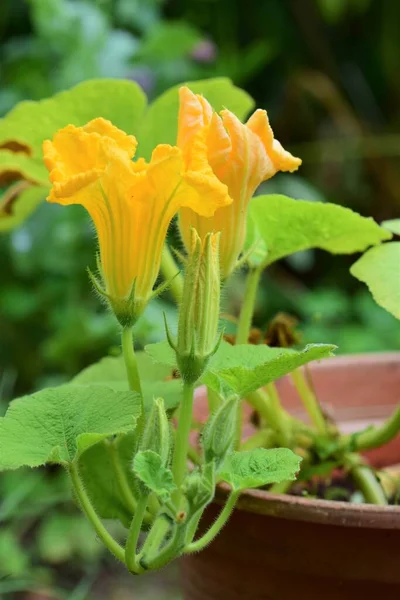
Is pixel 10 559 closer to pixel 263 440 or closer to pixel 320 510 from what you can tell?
pixel 263 440

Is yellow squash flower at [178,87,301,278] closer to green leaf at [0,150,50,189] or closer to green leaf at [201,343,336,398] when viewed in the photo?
green leaf at [201,343,336,398]

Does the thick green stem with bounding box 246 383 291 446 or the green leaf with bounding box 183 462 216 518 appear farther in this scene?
the thick green stem with bounding box 246 383 291 446

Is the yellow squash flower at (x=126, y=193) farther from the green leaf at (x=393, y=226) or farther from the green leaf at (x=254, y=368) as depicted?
the green leaf at (x=393, y=226)

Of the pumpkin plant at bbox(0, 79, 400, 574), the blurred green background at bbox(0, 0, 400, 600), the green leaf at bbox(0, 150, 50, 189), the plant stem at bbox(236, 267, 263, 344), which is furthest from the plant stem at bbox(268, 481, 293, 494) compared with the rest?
the blurred green background at bbox(0, 0, 400, 600)

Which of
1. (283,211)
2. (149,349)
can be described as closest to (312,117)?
(283,211)

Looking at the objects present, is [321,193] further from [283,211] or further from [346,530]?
[346,530]

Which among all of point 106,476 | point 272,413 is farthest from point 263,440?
point 106,476
